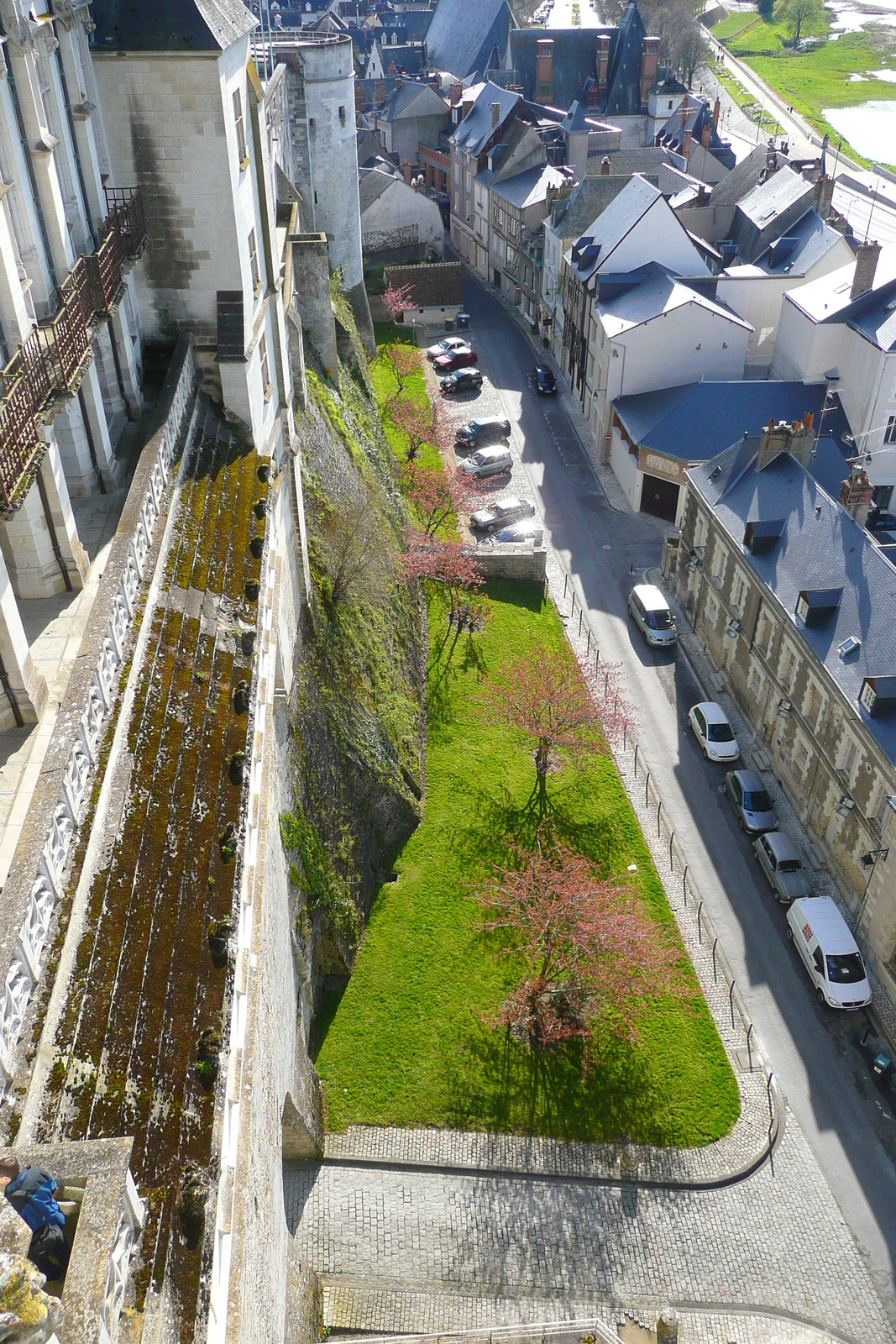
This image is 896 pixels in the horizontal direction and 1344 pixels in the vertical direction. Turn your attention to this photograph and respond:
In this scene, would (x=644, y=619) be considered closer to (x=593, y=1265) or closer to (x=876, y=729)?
(x=876, y=729)

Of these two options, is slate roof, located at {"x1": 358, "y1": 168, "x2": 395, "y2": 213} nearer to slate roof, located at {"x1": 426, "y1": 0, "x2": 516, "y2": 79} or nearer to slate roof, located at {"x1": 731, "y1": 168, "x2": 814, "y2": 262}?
slate roof, located at {"x1": 731, "y1": 168, "x2": 814, "y2": 262}

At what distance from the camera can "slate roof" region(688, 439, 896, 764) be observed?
31.7 meters

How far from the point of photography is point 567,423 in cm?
6181

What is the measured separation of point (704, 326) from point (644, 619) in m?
18.6

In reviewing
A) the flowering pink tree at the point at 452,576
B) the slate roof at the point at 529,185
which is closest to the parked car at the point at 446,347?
the slate roof at the point at 529,185

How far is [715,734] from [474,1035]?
50.7 ft

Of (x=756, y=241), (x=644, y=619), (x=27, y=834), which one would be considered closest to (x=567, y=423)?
(x=756, y=241)

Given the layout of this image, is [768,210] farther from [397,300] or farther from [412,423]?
[412,423]

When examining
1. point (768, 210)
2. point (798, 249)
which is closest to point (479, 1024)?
point (798, 249)

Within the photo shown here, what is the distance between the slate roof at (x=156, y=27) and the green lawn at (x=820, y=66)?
5434 inches

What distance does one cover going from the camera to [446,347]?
Answer: 230 feet

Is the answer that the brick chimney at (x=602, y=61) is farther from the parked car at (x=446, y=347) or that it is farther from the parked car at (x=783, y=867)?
the parked car at (x=783, y=867)

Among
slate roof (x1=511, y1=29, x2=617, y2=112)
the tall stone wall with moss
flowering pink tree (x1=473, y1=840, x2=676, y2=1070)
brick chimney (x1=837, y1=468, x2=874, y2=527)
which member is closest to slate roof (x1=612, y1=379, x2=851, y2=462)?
brick chimney (x1=837, y1=468, x2=874, y2=527)

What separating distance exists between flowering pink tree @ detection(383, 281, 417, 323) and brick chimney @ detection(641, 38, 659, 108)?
39.7 metres
